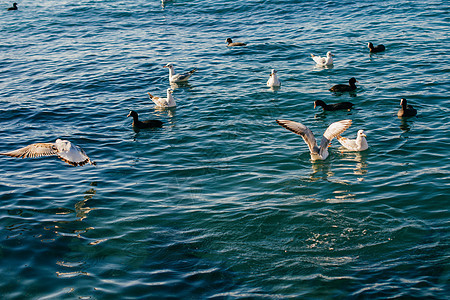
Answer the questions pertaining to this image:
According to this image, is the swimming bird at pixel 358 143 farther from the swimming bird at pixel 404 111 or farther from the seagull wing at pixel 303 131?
the swimming bird at pixel 404 111

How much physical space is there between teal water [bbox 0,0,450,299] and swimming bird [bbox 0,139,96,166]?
2.47 feet

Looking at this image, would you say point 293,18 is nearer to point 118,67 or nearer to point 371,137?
point 118,67

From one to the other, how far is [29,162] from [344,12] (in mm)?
21983

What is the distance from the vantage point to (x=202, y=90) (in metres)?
20.8

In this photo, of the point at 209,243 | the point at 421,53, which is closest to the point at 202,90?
the point at 421,53

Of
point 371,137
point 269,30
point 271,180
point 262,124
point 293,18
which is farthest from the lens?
point 293,18

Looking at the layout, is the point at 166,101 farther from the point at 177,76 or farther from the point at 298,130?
the point at 298,130

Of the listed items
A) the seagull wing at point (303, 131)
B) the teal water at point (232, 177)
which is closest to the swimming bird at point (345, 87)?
the teal water at point (232, 177)

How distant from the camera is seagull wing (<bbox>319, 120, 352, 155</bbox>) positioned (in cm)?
1344

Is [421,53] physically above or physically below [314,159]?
above

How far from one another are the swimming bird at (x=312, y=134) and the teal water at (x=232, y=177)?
13.6 inches

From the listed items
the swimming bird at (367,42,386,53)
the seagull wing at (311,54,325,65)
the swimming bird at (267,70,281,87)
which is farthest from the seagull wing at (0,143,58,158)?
the swimming bird at (367,42,386,53)

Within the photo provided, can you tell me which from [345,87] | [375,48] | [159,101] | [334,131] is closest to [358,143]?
[334,131]

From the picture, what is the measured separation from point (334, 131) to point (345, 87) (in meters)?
5.92
